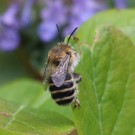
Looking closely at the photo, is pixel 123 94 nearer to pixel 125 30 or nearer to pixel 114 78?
pixel 114 78

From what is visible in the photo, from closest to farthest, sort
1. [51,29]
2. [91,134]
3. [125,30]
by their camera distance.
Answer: [91,134] → [125,30] → [51,29]

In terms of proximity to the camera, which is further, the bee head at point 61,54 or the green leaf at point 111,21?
the green leaf at point 111,21

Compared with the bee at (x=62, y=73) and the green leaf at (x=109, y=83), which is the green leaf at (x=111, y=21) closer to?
the bee at (x=62, y=73)

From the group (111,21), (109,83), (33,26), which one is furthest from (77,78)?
(33,26)

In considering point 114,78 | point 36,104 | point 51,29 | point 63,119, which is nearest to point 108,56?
point 114,78

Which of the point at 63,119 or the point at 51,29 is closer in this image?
the point at 63,119

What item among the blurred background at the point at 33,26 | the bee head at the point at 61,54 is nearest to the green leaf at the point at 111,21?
the bee head at the point at 61,54
